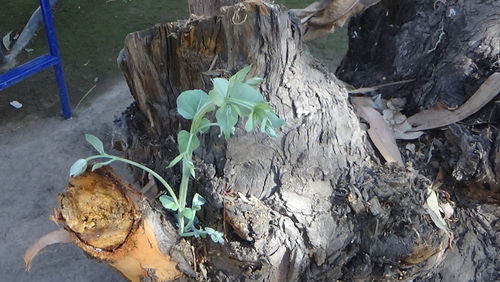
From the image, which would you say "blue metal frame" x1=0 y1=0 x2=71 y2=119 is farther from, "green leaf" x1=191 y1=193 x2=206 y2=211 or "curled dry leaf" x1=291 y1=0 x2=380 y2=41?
"green leaf" x1=191 y1=193 x2=206 y2=211

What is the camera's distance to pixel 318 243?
804mm

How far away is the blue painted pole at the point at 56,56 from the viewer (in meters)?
2.18

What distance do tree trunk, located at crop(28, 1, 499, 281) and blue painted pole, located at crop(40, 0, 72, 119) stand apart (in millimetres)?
1425

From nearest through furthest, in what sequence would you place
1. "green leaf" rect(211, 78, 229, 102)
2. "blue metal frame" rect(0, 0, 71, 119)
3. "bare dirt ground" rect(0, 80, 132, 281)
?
1. "green leaf" rect(211, 78, 229, 102)
2. "bare dirt ground" rect(0, 80, 132, 281)
3. "blue metal frame" rect(0, 0, 71, 119)

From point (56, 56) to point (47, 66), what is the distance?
52 mm

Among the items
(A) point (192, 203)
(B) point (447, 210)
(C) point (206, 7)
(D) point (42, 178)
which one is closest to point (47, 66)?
(D) point (42, 178)

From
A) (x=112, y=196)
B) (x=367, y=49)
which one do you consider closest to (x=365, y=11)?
(x=367, y=49)

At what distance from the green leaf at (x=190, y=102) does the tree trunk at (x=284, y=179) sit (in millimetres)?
156

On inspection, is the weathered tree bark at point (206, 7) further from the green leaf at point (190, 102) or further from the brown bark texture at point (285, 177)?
the green leaf at point (190, 102)

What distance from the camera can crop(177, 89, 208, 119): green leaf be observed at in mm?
694

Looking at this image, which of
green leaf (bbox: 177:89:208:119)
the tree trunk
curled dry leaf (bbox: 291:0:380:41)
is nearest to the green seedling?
green leaf (bbox: 177:89:208:119)

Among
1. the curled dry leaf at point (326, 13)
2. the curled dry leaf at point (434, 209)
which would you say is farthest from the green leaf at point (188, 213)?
the curled dry leaf at point (326, 13)

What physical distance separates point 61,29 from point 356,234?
2.37 m

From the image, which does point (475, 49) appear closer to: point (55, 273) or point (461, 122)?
point (461, 122)
